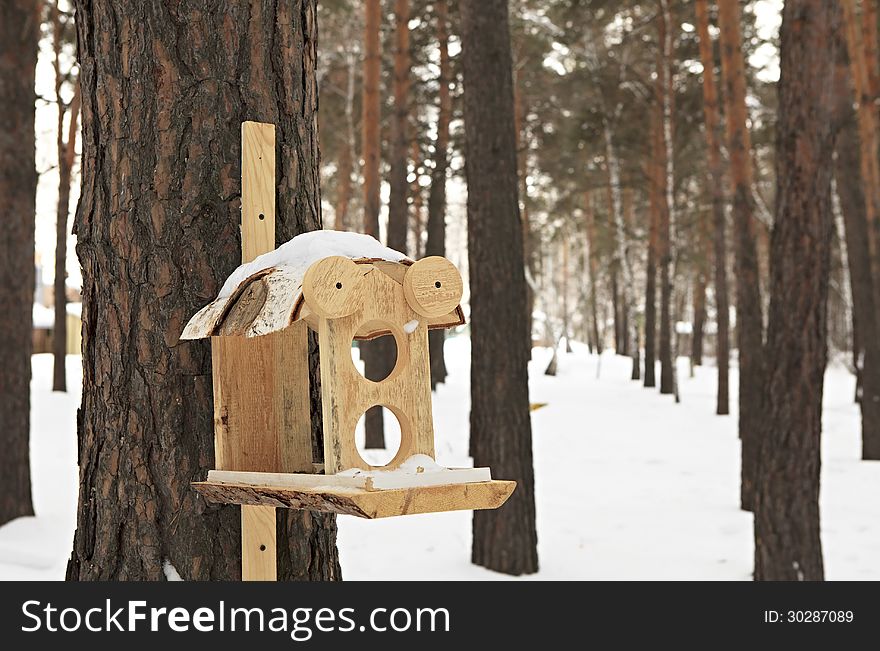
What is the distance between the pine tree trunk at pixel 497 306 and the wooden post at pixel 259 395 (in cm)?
371

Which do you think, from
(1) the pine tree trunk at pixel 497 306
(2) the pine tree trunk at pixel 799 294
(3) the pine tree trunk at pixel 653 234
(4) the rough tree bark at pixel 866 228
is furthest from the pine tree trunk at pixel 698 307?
(2) the pine tree trunk at pixel 799 294

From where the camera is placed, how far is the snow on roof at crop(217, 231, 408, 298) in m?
1.97

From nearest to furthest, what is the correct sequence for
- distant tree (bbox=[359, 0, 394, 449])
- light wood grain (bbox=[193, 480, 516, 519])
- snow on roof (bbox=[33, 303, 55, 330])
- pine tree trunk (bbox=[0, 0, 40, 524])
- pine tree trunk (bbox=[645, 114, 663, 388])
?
light wood grain (bbox=[193, 480, 516, 519]), pine tree trunk (bbox=[0, 0, 40, 524]), distant tree (bbox=[359, 0, 394, 449]), pine tree trunk (bbox=[645, 114, 663, 388]), snow on roof (bbox=[33, 303, 55, 330])

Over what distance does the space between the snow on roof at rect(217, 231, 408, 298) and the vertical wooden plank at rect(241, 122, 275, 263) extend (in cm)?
7

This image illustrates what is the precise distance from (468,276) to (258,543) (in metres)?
5.59

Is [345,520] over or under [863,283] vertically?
under

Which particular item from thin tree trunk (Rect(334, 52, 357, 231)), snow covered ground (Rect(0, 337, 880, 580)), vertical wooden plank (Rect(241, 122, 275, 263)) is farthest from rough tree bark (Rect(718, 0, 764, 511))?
vertical wooden plank (Rect(241, 122, 275, 263))

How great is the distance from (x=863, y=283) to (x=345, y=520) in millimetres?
6856

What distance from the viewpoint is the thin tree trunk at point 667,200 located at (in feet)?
53.6

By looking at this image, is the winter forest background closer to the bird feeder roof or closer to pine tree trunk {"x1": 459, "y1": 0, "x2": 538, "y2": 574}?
pine tree trunk {"x1": 459, "y1": 0, "x2": 538, "y2": 574}
